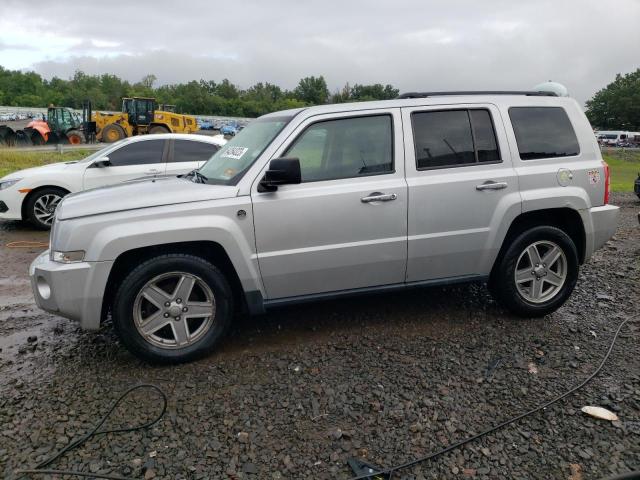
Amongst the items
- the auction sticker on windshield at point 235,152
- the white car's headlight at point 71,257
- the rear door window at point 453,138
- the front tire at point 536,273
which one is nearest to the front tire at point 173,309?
the white car's headlight at point 71,257

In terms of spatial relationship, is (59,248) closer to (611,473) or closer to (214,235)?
(214,235)

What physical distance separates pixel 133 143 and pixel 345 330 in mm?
5704

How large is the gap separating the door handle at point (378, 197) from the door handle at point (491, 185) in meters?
0.76

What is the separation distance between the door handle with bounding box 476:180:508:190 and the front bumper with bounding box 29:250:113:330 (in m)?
2.88

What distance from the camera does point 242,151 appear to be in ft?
13.6

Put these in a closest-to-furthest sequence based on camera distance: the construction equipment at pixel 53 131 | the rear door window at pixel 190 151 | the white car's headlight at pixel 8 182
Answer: the white car's headlight at pixel 8 182, the rear door window at pixel 190 151, the construction equipment at pixel 53 131

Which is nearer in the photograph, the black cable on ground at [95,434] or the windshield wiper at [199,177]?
the black cable on ground at [95,434]

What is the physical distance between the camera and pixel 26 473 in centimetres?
258

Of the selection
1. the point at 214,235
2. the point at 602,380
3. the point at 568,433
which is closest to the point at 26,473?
the point at 214,235

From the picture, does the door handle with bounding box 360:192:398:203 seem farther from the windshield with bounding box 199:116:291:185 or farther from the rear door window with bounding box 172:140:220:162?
the rear door window with bounding box 172:140:220:162

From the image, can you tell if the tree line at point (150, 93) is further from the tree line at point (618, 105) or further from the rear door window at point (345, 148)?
the rear door window at point (345, 148)

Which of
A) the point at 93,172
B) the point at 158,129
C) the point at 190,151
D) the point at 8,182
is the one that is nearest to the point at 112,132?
the point at 158,129

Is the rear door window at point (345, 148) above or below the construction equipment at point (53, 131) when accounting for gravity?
below

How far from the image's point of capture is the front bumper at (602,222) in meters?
4.38
